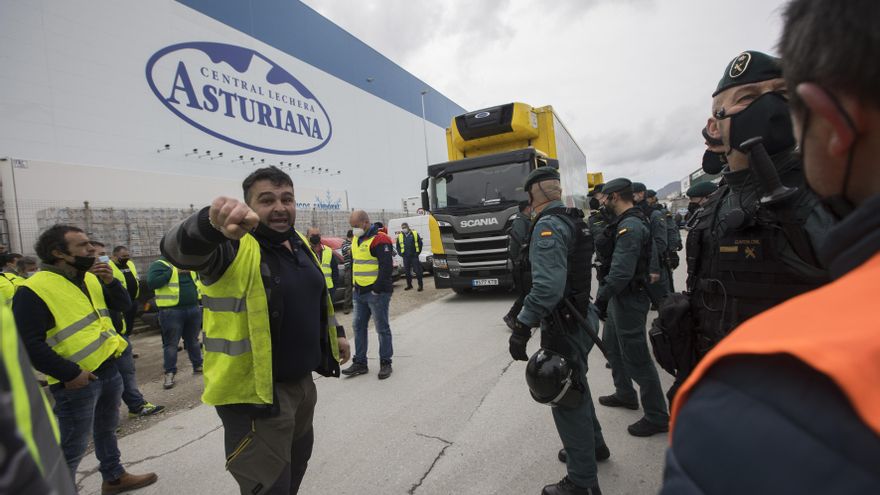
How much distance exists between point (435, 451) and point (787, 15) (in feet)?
10.5

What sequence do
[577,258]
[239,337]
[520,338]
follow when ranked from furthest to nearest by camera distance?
[577,258] → [520,338] → [239,337]

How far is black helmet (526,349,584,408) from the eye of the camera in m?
2.35

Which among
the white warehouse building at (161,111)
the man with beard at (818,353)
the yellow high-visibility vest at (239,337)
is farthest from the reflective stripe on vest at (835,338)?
the white warehouse building at (161,111)

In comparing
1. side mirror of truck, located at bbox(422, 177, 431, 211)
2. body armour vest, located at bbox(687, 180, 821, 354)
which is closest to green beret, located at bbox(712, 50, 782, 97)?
body armour vest, located at bbox(687, 180, 821, 354)

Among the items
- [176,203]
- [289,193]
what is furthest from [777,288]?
[176,203]

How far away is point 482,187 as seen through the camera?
8.12 m

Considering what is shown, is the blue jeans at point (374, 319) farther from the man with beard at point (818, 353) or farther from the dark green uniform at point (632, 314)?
the man with beard at point (818, 353)

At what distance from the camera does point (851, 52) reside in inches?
Answer: 21.5

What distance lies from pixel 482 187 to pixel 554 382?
241 inches

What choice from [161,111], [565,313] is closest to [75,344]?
[565,313]

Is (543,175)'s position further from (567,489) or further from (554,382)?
(567,489)

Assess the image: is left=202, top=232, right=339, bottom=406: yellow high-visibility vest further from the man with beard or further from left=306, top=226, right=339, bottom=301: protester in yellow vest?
left=306, top=226, right=339, bottom=301: protester in yellow vest

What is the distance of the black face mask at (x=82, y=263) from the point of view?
2.86 m

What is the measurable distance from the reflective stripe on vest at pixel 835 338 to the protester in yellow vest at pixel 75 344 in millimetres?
3527
